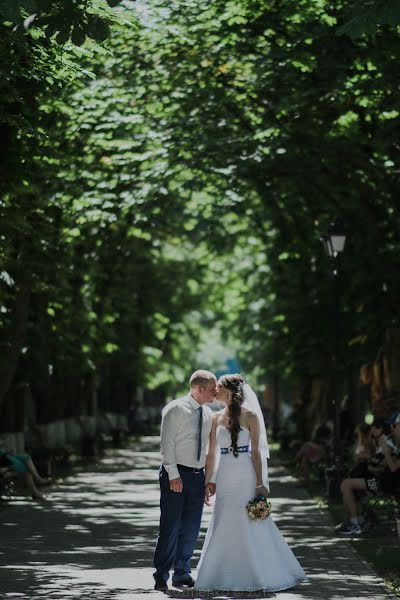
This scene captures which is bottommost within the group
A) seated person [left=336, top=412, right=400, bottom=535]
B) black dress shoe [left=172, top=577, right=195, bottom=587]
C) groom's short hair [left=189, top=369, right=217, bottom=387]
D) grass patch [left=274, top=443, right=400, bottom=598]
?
black dress shoe [left=172, top=577, right=195, bottom=587]

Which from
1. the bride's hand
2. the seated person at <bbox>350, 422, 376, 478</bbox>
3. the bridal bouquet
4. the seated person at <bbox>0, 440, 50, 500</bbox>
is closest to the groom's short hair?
the bride's hand

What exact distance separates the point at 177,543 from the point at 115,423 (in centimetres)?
4550

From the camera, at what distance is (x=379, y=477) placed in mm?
Result: 17547

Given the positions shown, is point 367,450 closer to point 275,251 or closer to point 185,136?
point 185,136

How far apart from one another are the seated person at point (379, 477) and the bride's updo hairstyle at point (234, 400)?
4.81 meters

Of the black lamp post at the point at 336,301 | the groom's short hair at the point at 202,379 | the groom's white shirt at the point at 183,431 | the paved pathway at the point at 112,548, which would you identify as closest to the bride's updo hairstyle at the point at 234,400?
the groom's short hair at the point at 202,379

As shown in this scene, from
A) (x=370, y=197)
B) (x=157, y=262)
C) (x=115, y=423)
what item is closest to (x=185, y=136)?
(x=370, y=197)

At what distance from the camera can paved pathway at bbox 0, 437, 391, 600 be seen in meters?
12.4

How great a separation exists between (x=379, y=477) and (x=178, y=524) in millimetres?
5470

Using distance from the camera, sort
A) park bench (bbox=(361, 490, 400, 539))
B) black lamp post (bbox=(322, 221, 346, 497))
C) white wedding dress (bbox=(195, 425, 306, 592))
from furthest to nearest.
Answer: black lamp post (bbox=(322, 221, 346, 497)), park bench (bbox=(361, 490, 400, 539)), white wedding dress (bbox=(195, 425, 306, 592))

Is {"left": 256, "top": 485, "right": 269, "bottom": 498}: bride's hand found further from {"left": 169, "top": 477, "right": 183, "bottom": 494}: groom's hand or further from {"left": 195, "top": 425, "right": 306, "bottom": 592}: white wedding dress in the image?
{"left": 169, "top": 477, "right": 183, "bottom": 494}: groom's hand

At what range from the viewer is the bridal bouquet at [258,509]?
12.1m

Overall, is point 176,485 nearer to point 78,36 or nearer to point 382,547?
point 78,36

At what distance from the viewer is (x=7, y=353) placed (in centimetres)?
2748
